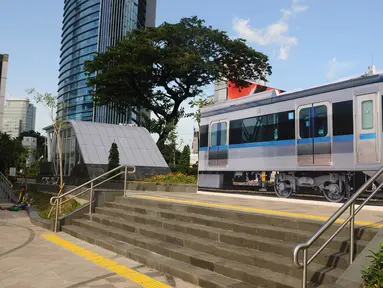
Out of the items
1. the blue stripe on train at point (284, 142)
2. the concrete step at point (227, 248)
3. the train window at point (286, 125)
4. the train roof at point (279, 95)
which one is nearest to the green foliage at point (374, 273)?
the concrete step at point (227, 248)

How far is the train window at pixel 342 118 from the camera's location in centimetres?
959

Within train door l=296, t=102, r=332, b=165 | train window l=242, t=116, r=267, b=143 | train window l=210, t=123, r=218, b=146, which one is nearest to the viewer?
train door l=296, t=102, r=332, b=165

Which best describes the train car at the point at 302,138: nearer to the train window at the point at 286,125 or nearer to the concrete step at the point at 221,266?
the train window at the point at 286,125

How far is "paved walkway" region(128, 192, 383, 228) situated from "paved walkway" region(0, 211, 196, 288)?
2.89 meters

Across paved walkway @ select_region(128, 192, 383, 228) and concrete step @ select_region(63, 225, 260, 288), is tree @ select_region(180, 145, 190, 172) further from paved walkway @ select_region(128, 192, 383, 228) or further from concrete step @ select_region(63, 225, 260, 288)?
concrete step @ select_region(63, 225, 260, 288)

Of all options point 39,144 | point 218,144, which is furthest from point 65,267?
point 39,144

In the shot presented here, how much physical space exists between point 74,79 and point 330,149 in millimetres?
114966

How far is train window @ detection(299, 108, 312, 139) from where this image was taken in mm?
10594

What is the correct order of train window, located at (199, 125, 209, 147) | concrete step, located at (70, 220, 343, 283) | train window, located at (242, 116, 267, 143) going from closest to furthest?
1. concrete step, located at (70, 220, 343, 283)
2. train window, located at (242, 116, 267, 143)
3. train window, located at (199, 125, 209, 147)

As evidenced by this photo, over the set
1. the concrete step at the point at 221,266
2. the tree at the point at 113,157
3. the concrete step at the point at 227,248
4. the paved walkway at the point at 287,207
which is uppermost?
the tree at the point at 113,157

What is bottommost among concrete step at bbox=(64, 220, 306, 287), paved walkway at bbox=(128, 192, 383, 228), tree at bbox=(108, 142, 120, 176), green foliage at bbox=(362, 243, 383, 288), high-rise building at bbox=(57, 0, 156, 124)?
concrete step at bbox=(64, 220, 306, 287)

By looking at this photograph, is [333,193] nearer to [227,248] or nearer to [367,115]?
[367,115]

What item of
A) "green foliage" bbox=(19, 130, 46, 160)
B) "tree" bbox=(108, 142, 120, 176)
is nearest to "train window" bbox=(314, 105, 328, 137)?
"tree" bbox=(108, 142, 120, 176)

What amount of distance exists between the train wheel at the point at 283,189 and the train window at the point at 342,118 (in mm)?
2154
